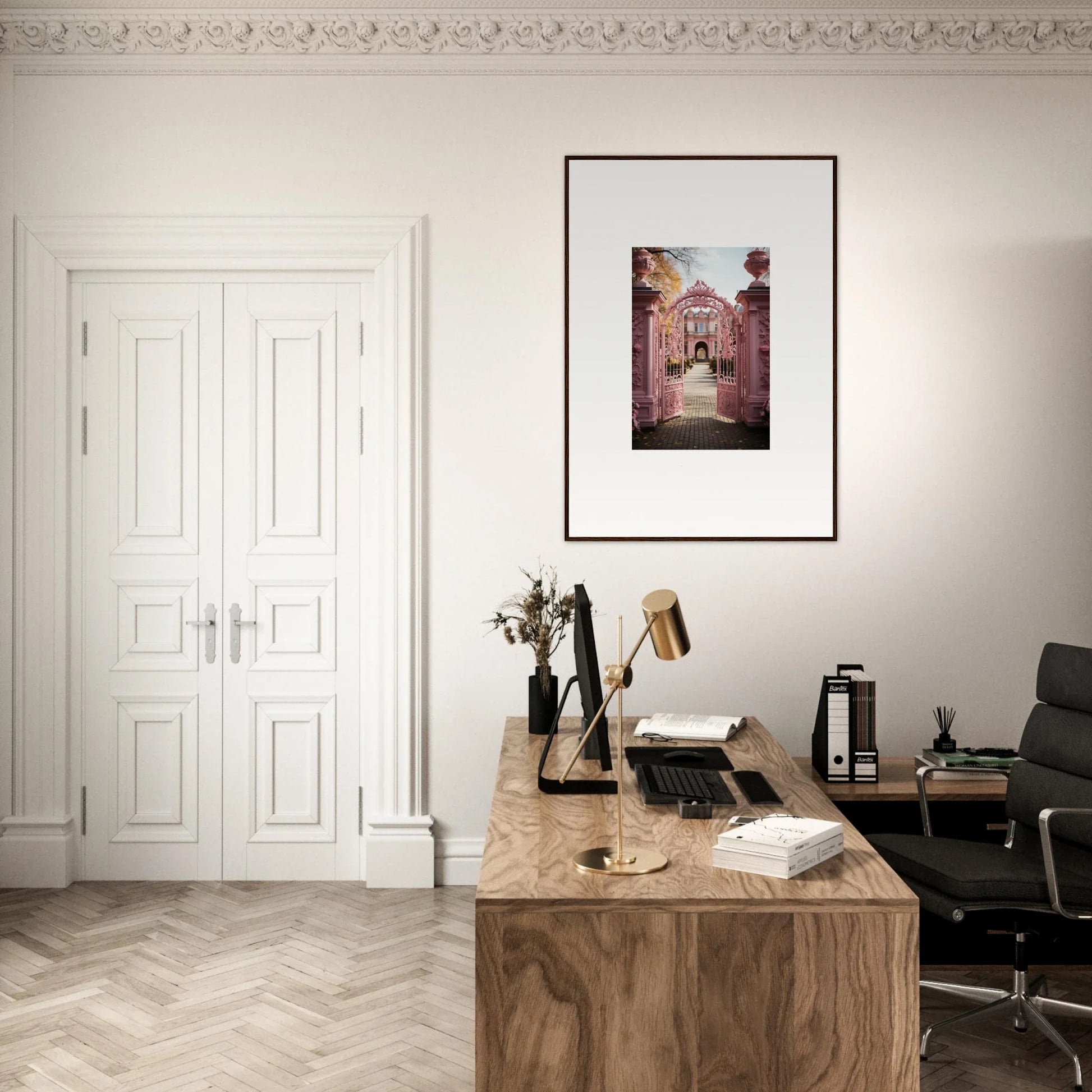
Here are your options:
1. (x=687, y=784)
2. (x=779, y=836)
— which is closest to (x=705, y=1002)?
(x=779, y=836)

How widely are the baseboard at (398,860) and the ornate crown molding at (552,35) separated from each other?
119 inches

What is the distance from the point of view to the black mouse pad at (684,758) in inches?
112

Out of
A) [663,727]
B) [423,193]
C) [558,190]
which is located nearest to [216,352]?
[423,193]

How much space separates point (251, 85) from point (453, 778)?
2.83 meters

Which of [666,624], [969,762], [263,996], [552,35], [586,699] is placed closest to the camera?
[666,624]

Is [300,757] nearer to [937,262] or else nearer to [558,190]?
[558,190]

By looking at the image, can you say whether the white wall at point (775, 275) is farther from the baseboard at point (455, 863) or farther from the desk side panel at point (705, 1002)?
the desk side panel at point (705, 1002)

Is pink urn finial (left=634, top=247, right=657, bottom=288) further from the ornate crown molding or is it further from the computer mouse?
the computer mouse

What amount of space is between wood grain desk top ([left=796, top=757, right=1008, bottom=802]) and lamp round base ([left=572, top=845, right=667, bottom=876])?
1.48 m

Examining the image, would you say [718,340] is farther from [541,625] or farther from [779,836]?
[779,836]

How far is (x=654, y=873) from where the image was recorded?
1953mm

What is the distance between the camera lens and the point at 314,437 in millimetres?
4039

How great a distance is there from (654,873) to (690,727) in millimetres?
1293

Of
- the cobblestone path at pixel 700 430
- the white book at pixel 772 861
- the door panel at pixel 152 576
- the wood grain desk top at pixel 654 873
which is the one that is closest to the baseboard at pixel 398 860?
the door panel at pixel 152 576
